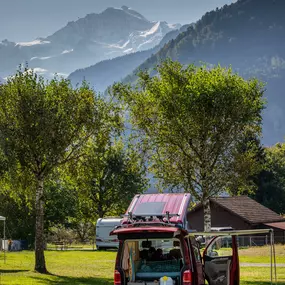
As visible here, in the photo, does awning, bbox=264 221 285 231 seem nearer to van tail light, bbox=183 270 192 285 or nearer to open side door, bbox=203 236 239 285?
open side door, bbox=203 236 239 285

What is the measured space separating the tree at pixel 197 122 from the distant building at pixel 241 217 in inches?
1523

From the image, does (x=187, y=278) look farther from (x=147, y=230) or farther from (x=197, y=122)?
(x=197, y=122)

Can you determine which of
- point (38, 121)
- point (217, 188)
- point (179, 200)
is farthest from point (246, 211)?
point (179, 200)

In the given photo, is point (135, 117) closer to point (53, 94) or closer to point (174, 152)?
point (174, 152)

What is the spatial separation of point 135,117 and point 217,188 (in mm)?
6797

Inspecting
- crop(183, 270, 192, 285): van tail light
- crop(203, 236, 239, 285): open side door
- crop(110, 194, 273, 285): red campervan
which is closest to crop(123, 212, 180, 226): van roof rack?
crop(110, 194, 273, 285): red campervan

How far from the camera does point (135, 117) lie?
1500 inches

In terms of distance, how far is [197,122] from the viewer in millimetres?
35938

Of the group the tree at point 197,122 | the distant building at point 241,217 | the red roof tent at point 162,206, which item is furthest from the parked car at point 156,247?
the distant building at point 241,217

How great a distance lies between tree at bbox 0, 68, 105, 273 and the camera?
3176 centimetres

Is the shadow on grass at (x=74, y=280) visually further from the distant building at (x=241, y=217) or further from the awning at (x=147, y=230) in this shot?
the distant building at (x=241, y=217)

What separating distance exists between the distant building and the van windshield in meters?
60.3

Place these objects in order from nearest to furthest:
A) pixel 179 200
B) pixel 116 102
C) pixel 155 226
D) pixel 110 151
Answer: pixel 155 226 < pixel 179 200 < pixel 116 102 < pixel 110 151

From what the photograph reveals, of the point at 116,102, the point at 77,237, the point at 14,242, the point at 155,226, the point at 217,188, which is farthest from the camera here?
the point at 77,237
